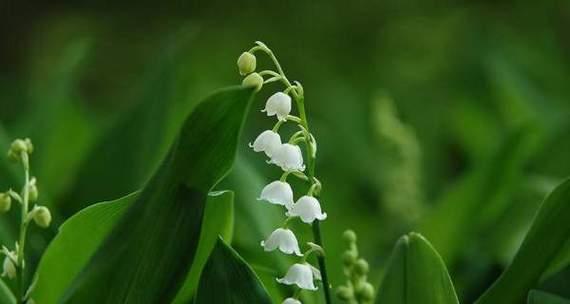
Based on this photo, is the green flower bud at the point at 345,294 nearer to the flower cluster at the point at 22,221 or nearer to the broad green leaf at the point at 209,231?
the broad green leaf at the point at 209,231

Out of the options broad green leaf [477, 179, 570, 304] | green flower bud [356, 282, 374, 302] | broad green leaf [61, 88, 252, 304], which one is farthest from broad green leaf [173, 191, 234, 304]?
broad green leaf [477, 179, 570, 304]

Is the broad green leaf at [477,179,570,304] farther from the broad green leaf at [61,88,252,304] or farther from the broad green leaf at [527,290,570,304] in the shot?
the broad green leaf at [61,88,252,304]

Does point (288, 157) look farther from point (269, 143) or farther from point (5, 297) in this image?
point (5, 297)

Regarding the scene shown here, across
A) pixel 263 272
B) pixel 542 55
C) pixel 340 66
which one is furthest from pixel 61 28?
pixel 263 272

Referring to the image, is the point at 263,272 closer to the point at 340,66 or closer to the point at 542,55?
the point at 542,55

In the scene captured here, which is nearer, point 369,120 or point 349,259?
point 349,259

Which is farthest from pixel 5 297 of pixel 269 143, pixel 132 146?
pixel 132 146
